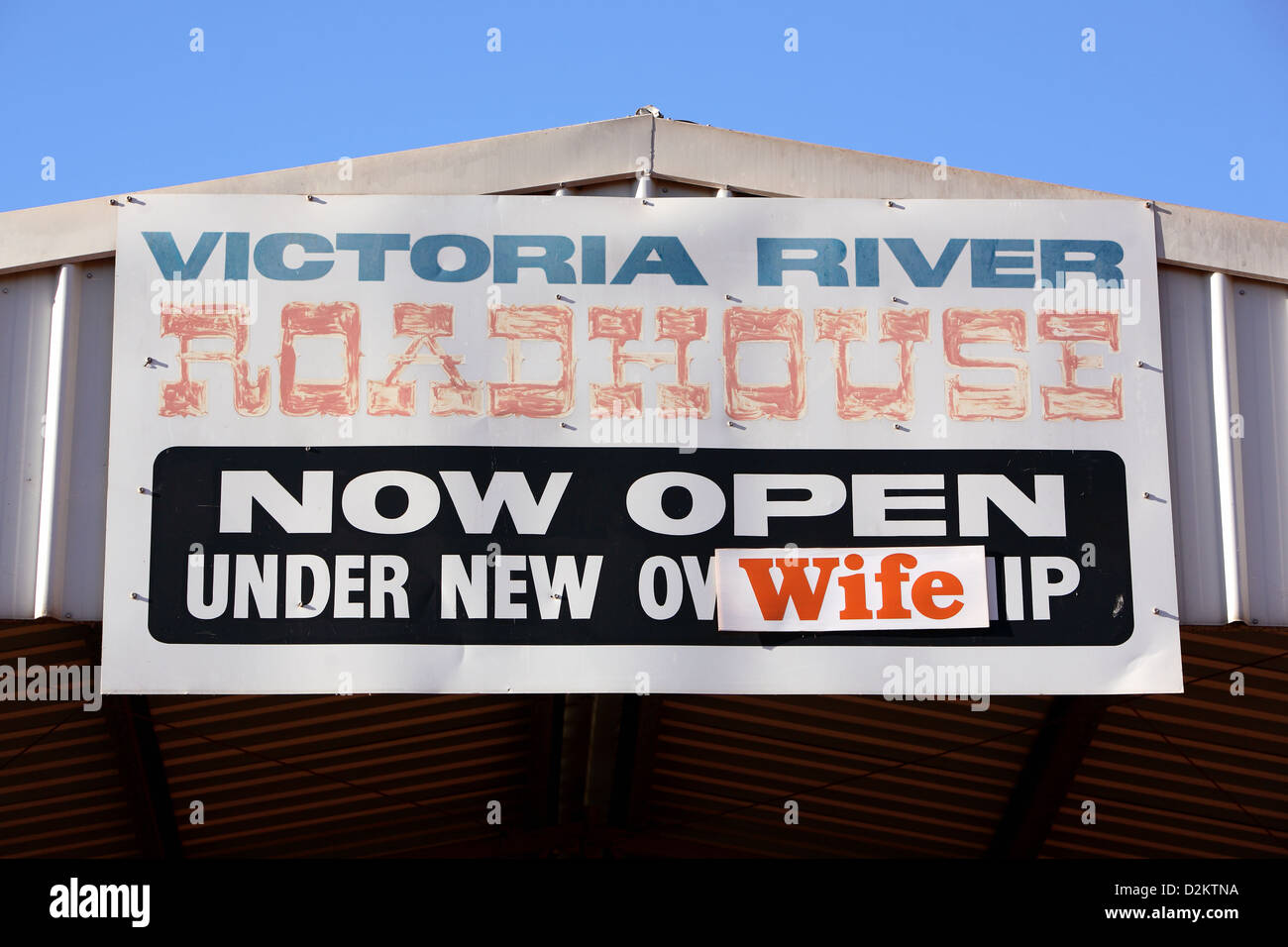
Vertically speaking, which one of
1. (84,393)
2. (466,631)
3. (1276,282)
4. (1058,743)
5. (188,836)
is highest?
(1276,282)

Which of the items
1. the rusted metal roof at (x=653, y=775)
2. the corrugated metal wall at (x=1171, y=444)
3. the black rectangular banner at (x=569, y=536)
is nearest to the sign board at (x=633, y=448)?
the black rectangular banner at (x=569, y=536)

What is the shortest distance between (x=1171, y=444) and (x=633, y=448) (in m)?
3.58

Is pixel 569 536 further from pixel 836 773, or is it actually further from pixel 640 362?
pixel 836 773

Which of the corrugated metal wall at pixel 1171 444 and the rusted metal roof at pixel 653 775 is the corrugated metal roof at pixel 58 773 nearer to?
the rusted metal roof at pixel 653 775

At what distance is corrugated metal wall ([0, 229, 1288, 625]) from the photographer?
9094 millimetres

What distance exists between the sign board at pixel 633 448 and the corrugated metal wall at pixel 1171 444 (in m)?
0.29

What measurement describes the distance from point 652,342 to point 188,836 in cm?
887

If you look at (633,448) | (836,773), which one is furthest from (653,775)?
(633,448)

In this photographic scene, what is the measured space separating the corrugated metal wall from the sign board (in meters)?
0.29

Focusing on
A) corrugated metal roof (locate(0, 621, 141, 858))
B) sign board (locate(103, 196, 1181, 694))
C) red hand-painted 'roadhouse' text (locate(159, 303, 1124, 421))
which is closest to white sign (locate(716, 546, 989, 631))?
sign board (locate(103, 196, 1181, 694))

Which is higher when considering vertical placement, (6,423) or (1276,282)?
(1276,282)

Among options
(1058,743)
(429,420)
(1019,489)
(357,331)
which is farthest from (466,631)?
(1058,743)

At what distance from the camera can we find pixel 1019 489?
918 cm
